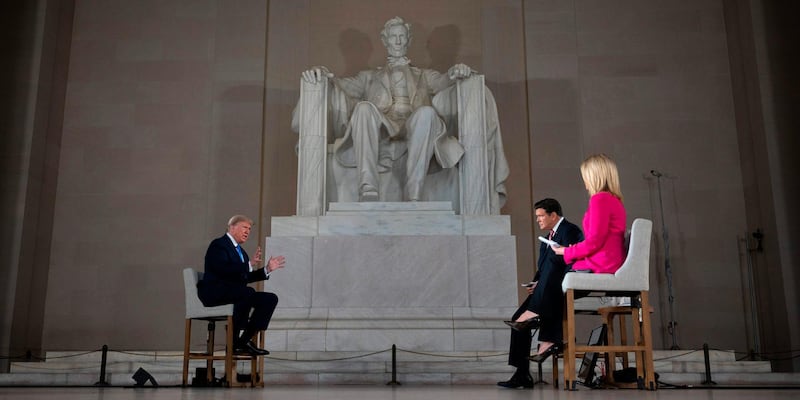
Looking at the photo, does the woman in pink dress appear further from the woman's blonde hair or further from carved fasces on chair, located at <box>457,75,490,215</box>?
carved fasces on chair, located at <box>457,75,490,215</box>

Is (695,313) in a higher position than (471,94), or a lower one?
lower

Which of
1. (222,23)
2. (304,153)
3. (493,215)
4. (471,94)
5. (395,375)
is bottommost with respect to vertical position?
(395,375)

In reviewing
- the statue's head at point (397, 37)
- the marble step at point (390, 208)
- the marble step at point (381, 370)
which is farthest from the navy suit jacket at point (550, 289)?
the statue's head at point (397, 37)

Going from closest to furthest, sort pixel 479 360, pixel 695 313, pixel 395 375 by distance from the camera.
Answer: pixel 395 375
pixel 479 360
pixel 695 313

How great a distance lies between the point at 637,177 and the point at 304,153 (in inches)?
167

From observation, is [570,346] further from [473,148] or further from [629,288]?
[473,148]

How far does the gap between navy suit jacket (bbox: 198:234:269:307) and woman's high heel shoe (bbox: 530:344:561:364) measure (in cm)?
216

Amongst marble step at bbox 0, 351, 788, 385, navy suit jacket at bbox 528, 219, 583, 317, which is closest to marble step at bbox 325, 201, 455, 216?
marble step at bbox 0, 351, 788, 385

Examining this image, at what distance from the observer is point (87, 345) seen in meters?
9.29

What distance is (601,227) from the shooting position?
441 cm

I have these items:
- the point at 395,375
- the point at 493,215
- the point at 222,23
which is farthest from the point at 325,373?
the point at 222,23

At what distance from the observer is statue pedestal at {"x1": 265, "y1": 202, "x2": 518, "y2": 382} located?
6.65 m

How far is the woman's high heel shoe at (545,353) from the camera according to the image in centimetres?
437

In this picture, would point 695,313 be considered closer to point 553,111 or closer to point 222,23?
point 553,111
